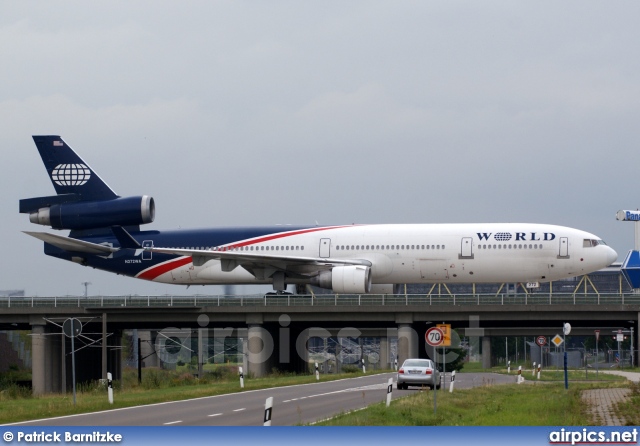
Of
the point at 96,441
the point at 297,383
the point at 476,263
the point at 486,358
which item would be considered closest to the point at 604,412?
the point at 96,441

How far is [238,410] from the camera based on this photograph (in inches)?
1139

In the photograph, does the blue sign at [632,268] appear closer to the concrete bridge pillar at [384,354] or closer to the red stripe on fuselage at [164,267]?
the red stripe on fuselage at [164,267]

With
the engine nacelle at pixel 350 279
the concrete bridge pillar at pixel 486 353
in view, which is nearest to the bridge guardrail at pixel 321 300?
the engine nacelle at pixel 350 279

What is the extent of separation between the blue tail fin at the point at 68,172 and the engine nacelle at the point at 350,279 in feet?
56.2

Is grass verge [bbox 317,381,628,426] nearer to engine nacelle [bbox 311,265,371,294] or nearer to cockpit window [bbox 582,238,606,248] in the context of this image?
engine nacelle [bbox 311,265,371,294]

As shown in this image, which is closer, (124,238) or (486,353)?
(124,238)

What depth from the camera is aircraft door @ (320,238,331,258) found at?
61531 millimetres

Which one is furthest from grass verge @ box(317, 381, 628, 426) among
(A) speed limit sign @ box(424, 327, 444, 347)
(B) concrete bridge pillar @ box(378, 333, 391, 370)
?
(B) concrete bridge pillar @ box(378, 333, 391, 370)

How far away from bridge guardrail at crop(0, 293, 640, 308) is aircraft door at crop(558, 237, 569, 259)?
256cm

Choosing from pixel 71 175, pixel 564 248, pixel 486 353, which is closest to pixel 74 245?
pixel 71 175

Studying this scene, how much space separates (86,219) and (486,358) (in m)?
62.6

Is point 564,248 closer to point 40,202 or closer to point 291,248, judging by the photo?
point 291,248

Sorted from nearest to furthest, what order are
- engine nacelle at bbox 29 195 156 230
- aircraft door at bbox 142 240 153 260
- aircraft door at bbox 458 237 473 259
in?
1. aircraft door at bbox 458 237 473 259
2. aircraft door at bbox 142 240 153 260
3. engine nacelle at bbox 29 195 156 230

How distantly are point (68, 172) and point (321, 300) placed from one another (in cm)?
1958
